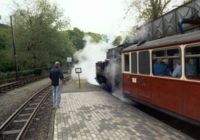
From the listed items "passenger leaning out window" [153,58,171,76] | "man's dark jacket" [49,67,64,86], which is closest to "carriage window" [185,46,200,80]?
"passenger leaning out window" [153,58,171,76]

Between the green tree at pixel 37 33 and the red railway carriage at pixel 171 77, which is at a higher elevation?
the green tree at pixel 37 33

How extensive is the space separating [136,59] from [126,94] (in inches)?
92.0

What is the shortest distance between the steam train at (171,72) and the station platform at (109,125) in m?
0.54

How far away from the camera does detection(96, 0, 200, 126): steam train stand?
8383 millimetres

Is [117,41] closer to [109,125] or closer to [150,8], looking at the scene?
[150,8]

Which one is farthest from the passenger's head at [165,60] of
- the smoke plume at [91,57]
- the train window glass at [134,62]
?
the smoke plume at [91,57]

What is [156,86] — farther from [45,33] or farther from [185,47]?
[45,33]

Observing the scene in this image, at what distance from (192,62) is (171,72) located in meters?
1.29

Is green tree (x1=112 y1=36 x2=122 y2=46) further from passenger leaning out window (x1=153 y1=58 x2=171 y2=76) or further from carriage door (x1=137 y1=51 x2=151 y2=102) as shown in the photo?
passenger leaning out window (x1=153 y1=58 x2=171 y2=76)

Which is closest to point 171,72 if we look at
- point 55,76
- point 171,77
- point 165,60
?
point 171,77

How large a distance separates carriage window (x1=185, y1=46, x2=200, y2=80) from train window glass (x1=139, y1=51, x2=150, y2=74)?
9.49 feet

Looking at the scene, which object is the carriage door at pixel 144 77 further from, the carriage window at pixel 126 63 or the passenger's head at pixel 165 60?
the carriage window at pixel 126 63

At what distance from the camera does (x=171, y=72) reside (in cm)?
970

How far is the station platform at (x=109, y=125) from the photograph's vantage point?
8758mm
